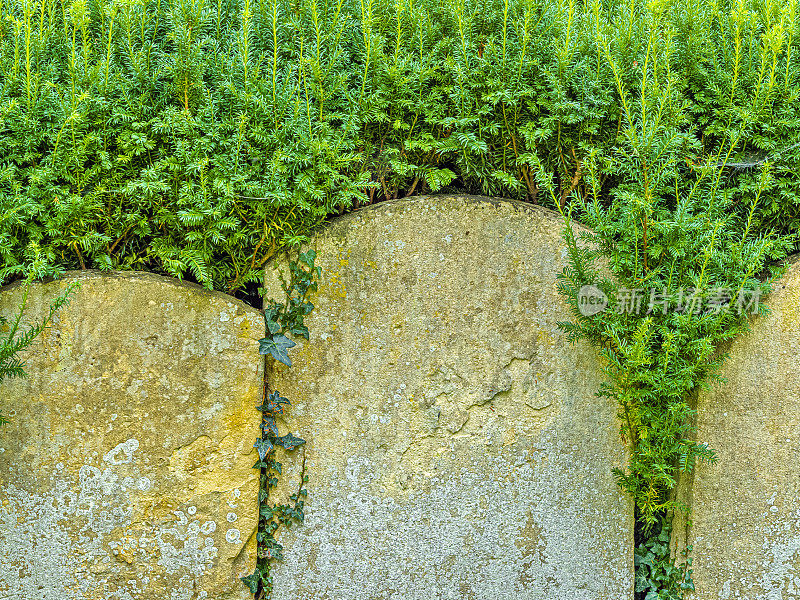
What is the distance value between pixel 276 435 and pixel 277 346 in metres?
0.33

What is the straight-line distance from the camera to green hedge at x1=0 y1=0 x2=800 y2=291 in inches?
A: 75.9

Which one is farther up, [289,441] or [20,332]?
[20,332]

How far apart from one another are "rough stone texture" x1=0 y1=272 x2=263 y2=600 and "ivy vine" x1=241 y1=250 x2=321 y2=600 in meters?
0.06

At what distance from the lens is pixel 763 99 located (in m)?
2.05

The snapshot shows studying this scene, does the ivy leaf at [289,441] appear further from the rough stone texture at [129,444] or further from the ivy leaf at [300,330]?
the ivy leaf at [300,330]

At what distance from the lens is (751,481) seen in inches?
83.4

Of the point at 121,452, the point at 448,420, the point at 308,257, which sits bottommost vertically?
the point at 121,452

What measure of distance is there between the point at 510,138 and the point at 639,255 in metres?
0.62

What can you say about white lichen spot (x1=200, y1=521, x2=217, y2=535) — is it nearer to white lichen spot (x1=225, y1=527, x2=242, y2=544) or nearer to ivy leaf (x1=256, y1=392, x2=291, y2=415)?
white lichen spot (x1=225, y1=527, x2=242, y2=544)

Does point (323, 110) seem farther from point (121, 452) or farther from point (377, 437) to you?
point (121, 452)

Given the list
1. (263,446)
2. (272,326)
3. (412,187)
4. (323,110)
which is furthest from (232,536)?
(323,110)

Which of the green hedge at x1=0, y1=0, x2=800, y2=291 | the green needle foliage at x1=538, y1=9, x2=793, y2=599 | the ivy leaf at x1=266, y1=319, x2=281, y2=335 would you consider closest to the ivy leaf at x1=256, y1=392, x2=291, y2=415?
the ivy leaf at x1=266, y1=319, x2=281, y2=335

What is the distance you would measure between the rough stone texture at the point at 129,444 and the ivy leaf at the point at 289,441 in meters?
0.11

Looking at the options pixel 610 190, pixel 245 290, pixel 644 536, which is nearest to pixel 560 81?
pixel 610 190
